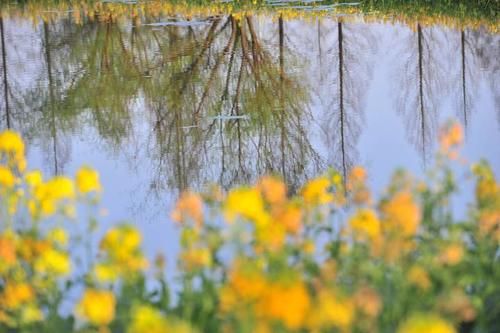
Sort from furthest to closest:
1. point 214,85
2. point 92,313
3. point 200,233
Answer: point 214,85, point 200,233, point 92,313

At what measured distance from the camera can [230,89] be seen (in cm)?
839

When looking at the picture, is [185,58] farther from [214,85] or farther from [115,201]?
[115,201]

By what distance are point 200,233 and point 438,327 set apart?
1.28 meters

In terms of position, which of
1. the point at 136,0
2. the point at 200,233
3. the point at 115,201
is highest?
the point at 136,0

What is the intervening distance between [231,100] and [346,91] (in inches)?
49.5

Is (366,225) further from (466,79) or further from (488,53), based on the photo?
(488,53)

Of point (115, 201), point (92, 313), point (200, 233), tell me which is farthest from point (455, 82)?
point (92, 313)

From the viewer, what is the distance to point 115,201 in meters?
5.49

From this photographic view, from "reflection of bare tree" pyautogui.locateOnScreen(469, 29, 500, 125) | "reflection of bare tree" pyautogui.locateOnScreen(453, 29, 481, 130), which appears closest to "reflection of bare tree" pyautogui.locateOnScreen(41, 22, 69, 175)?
"reflection of bare tree" pyautogui.locateOnScreen(453, 29, 481, 130)

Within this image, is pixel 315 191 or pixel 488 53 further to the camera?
pixel 488 53

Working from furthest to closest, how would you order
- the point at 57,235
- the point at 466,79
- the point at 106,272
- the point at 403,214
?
the point at 466,79 < the point at 57,235 < the point at 106,272 < the point at 403,214

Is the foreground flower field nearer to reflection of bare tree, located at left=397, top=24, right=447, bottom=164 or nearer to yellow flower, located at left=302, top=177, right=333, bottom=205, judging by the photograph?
yellow flower, located at left=302, top=177, right=333, bottom=205

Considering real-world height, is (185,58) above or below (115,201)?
above

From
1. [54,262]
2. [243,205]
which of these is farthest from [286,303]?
[54,262]
